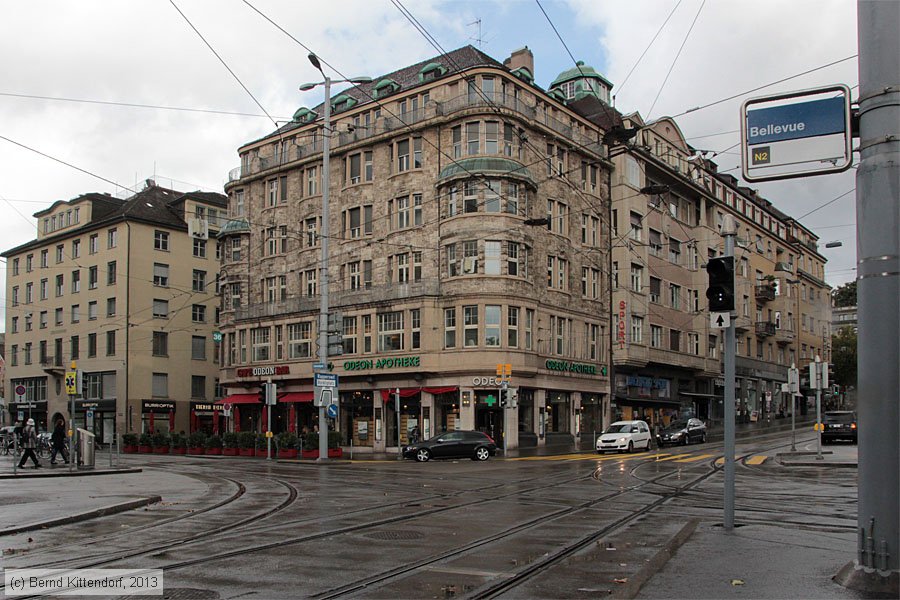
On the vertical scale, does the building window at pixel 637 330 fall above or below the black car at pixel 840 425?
above

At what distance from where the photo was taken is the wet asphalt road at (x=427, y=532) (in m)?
8.07

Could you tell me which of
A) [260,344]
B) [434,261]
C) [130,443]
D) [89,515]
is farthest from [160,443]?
[89,515]

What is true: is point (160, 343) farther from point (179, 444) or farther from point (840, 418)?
point (840, 418)

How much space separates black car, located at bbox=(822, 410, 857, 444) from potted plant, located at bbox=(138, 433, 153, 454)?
35.4 m

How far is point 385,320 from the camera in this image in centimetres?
4650

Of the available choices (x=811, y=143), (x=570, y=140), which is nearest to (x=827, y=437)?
(x=570, y=140)

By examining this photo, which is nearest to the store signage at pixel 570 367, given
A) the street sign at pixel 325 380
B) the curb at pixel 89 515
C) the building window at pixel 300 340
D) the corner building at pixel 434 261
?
the corner building at pixel 434 261

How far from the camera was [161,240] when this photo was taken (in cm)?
6538

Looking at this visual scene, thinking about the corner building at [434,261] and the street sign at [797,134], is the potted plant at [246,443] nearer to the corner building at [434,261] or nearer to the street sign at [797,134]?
the corner building at [434,261]

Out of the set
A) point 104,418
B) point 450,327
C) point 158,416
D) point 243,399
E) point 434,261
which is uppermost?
point 434,261

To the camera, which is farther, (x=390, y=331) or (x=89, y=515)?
(x=390, y=331)

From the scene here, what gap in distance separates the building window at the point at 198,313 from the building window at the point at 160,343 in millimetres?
3037

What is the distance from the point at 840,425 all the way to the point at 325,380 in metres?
→ 23.5

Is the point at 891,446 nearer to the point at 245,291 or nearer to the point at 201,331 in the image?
the point at 245,291
